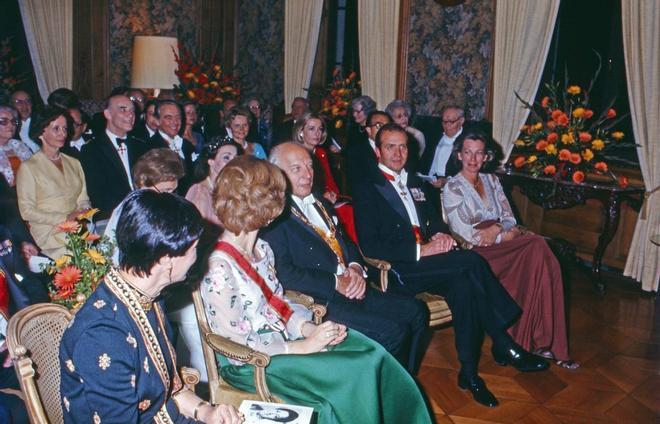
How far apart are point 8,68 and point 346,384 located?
724 cm

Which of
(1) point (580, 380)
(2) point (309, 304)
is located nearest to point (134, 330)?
(2) point (309, 304)

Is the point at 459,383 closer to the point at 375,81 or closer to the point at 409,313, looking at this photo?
the point at 409,313

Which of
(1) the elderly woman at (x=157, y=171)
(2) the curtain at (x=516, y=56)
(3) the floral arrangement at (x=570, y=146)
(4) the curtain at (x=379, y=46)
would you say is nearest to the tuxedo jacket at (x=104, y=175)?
(1) the elderly woman at (x=157, y=171)

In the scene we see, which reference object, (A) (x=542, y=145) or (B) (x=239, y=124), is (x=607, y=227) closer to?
(A) (x=542, y=145)

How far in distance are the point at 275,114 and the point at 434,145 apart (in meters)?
3.45

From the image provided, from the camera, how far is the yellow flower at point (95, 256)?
2443 mm

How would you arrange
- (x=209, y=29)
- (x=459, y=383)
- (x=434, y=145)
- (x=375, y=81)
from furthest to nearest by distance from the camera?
(x=209, y=29), (x=375, y=81), (x=434, y=145), (x=459, y=383)

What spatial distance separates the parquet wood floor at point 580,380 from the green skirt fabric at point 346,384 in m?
0.87

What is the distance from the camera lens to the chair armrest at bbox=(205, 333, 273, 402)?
2354 millimetres

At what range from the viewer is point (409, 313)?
10.9ft

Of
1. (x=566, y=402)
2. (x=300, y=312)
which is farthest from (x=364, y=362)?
(x=566, y=402)

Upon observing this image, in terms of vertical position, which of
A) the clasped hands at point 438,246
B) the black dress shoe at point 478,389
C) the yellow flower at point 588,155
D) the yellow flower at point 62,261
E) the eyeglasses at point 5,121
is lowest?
the black dress shoe at point 478,389

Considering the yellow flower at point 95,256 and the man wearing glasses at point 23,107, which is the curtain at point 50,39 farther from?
the yellow flower at point 95,256

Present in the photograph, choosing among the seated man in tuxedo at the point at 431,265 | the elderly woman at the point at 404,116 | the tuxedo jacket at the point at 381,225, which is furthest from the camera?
the elderly woman at the point at 404,116
